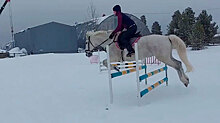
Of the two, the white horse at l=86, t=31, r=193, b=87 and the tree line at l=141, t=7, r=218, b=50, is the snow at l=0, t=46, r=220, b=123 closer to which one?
the white horse at l=86, t=31, r=193, b=87

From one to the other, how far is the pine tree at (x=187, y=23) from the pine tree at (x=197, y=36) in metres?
1.22

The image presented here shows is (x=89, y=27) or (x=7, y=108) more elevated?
(x=89, y=27)

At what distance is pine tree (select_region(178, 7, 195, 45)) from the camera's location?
96.0ft

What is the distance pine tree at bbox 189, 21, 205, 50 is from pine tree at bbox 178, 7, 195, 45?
3.99 ft

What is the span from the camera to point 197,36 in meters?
27.3

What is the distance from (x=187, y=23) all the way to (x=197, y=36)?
8.93 feet

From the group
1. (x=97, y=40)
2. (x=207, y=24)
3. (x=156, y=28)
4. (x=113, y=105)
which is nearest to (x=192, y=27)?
(x=207, y=24)

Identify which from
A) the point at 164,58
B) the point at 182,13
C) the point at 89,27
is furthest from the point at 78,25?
the point at 164,58

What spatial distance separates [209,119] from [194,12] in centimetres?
2956

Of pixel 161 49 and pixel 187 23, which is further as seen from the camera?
pixel 187 23

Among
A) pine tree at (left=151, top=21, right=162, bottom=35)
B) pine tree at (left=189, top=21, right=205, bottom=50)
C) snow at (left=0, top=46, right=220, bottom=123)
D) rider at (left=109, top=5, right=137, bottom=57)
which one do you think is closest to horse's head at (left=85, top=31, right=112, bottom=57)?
rider at (left=109, top=5, right=137, bottom=57)

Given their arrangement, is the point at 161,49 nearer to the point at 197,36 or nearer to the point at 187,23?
the point at 197,36

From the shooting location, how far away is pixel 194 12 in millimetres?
30766

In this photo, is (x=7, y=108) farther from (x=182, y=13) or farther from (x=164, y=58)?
(x=182, y=13)
